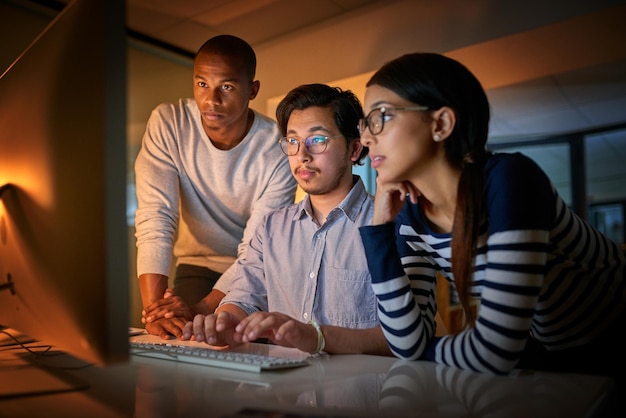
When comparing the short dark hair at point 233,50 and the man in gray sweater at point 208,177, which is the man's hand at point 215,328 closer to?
the man in gray sweater at point 208,177

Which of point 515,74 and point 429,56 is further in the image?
point 515,74

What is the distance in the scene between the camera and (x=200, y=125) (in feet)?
5.14

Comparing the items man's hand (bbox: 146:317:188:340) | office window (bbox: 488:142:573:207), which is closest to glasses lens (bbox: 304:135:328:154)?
man's hand (bbox: 146:317:188:340)

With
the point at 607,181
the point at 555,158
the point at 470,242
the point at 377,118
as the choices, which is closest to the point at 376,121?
the point at 377,118

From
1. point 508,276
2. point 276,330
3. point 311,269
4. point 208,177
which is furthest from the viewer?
point 208,177

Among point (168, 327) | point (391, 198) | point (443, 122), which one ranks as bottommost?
point (168, 327)

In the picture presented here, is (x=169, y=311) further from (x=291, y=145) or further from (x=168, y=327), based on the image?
(x=291, y=145)

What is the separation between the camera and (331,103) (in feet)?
4.66

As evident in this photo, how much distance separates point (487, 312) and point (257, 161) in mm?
906

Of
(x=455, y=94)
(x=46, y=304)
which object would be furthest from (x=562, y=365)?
(x=46, y=304)

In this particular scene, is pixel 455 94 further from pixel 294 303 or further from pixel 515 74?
pixel 515 74

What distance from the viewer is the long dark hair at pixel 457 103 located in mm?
898

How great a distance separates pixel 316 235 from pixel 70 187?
85 centimetres

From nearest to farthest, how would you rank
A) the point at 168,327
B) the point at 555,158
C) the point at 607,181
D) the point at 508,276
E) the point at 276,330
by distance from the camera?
the point at 508,276 → the point at 276,330 → the point at 168,327 → the point at 555,158 → the point at 607,181
